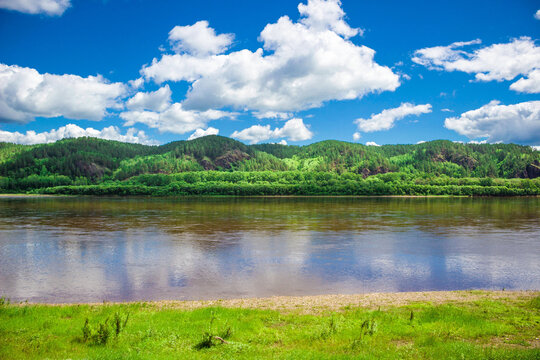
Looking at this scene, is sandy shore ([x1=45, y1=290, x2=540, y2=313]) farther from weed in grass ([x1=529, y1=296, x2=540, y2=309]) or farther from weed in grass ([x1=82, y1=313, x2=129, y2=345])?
weed in grass ([x1=82, y1=313, x2=129, y2=345])

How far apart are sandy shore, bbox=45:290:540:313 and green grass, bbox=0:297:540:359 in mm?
1728

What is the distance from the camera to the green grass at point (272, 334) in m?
13.6

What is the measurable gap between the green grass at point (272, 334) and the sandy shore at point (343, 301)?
1.73 m

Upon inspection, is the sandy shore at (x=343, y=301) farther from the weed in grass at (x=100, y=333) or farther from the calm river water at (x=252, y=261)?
the weed in grass at (x=100, y=333)

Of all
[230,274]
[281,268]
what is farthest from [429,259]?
[230,274]

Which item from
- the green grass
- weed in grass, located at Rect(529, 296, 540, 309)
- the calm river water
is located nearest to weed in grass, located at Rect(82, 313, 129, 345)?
the green grass

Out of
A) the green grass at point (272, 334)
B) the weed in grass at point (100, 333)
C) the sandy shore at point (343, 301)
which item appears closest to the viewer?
the green grass at point (272, 334)

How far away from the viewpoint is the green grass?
1357 centimetres

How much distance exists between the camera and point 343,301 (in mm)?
24500

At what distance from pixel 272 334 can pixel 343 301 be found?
31.3ft

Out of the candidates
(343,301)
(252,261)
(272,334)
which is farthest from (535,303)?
(252,261)

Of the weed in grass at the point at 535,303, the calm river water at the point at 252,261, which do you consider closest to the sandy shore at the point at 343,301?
the weed in grass at the point at 535,303

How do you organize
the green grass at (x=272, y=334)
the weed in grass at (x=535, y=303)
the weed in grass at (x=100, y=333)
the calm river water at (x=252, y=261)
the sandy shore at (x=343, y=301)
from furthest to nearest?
the calm river water at (x=252, y=261)
the sandy shore at (x=343, y=301)
the weed in grass at (x=535, y=303)
the weed in grass at (x=100, y=333)
the green grass at (x=272, y=334)

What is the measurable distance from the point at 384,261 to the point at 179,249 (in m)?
25.8
